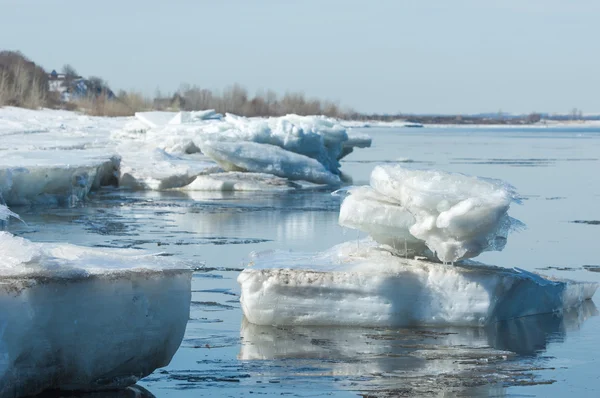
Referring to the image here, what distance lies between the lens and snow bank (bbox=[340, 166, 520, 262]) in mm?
5492

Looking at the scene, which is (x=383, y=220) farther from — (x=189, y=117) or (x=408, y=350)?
(x=189, y=117)

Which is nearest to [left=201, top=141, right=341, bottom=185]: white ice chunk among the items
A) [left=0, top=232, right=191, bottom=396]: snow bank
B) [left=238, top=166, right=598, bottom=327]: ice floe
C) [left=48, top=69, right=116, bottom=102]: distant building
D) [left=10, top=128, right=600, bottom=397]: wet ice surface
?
[left=10, top=128, right=600, bottom=397]: wet ice surface

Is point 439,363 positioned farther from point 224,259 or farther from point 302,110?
point 302,110

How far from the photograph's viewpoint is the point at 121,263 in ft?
13.4

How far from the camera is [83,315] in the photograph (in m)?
3.86

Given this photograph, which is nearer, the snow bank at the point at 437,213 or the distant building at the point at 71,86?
the snow bank at the point at 437,213

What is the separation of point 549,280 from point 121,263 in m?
3.33

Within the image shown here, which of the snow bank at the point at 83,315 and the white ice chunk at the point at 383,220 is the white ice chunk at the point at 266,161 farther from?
the snow bank at the point at 83,315

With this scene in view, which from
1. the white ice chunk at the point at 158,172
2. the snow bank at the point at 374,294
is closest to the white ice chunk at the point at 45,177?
the white ice chunk at the point at 158,172

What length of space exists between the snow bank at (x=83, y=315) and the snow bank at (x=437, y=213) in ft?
5.97

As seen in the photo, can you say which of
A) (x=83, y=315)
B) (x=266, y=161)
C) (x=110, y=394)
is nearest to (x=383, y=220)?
(x=110, y=394)

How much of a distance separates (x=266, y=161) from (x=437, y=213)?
1124 cm

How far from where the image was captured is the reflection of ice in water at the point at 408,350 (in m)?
4.70

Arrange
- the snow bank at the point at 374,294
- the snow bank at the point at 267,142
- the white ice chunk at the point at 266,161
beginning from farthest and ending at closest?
1. the snow bank at the point at 267,142
2. the white ice chunk at the point at 266,161
3. the snow bank at the point at 374,294
